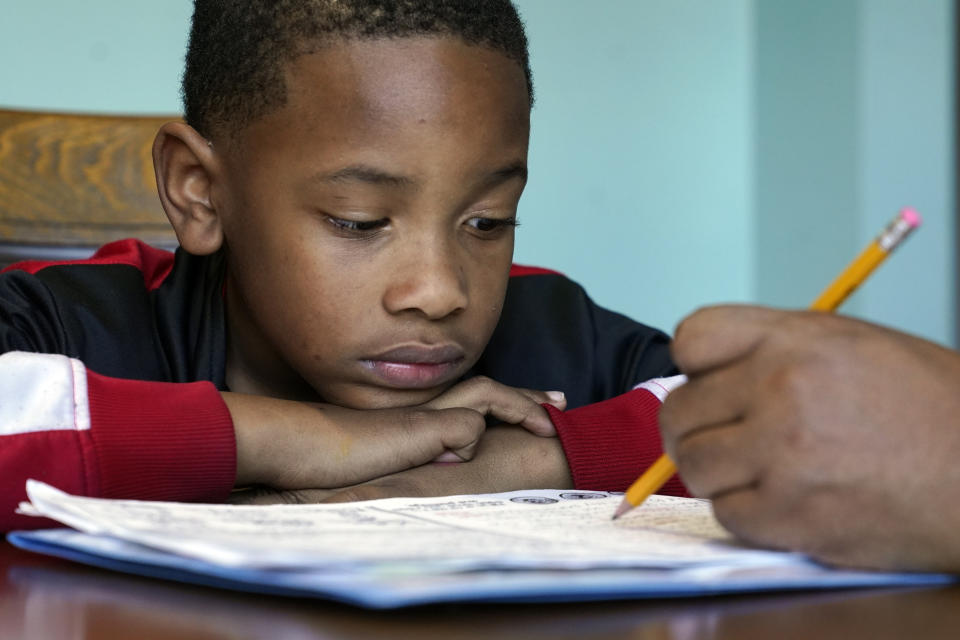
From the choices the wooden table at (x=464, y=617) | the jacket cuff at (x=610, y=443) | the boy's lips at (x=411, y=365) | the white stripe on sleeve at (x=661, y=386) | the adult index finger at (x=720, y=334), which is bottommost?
the jacket cuff at (x=610, y=443)

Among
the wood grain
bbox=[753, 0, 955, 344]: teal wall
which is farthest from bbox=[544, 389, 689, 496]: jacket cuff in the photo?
bbox=[753, 0, 955, 344]: teal wall

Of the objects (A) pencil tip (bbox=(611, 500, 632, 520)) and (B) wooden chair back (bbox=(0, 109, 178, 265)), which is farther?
(B) wooden chair back (bbox=(0, 109, 178, 265))

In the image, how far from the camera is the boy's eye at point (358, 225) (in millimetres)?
862

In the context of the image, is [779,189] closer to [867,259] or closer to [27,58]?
[27,58]

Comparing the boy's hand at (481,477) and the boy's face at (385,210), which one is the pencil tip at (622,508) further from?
the boy's face at (385,210)

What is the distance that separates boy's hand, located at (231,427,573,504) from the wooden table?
29cm

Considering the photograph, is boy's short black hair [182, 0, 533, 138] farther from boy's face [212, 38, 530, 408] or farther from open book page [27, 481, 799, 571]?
open book page [27, 481, 799, 571]

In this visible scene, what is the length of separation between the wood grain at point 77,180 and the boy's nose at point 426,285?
647 millimetres

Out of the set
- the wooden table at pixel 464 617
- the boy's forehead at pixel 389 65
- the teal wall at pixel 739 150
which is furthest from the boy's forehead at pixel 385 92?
the teal wall at pixel 739 150

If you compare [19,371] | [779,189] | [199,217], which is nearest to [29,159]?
[199,217]

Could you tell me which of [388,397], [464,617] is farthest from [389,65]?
[464,617]

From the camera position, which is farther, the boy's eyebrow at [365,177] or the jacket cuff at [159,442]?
the boy's eyebrow at [365,177]

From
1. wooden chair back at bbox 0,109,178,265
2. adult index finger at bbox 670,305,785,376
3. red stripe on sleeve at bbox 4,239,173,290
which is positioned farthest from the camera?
wooden chair back at bbox 0,109,178,265

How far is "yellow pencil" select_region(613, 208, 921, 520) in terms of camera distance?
44 cm
